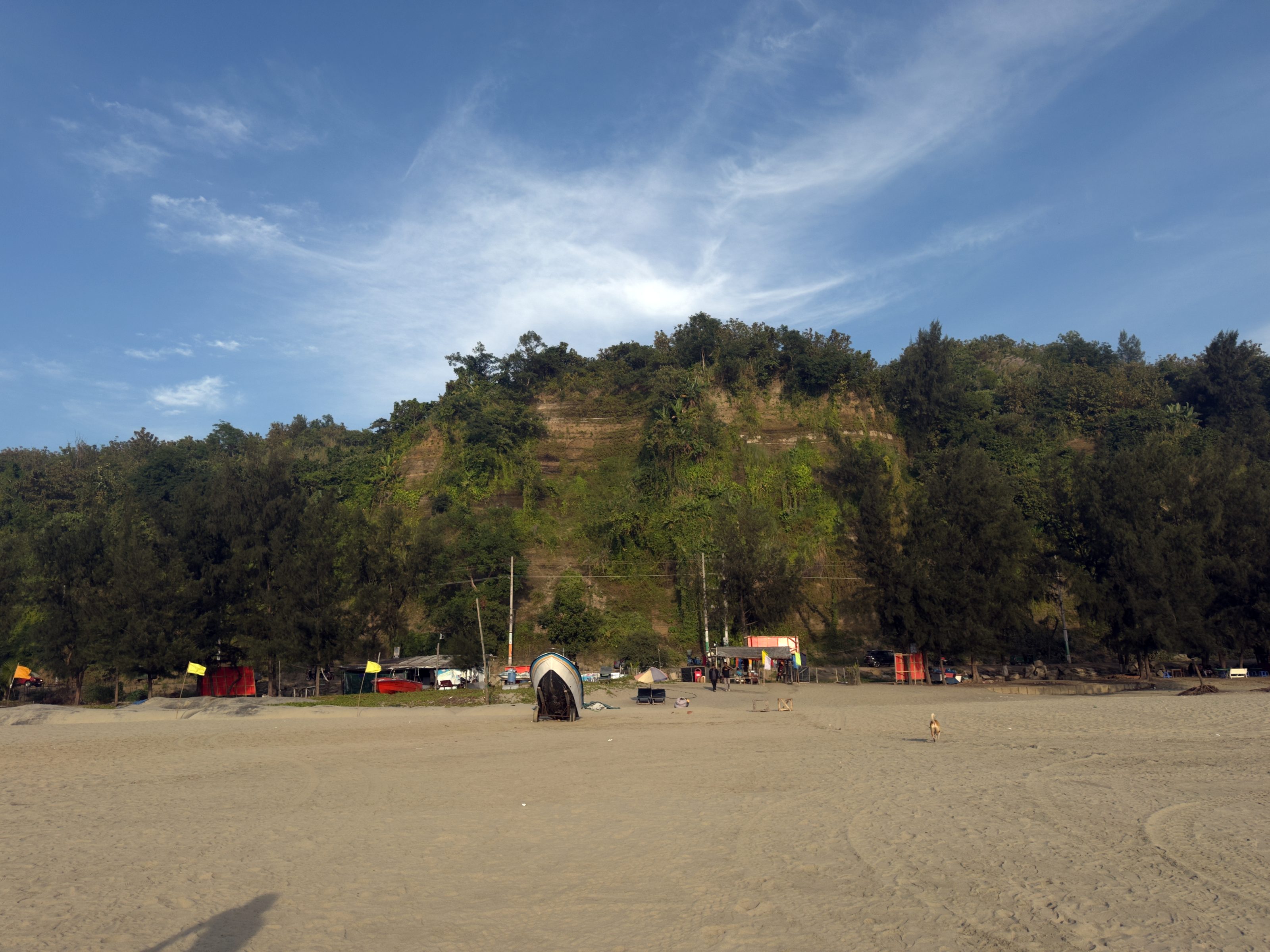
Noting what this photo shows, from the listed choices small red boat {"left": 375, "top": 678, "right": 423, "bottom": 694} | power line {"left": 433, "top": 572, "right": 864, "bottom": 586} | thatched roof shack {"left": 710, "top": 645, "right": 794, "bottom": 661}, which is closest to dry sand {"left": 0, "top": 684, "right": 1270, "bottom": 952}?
small red boat {"left": 375, "top": 678, "right": 423, "bottom": 694}

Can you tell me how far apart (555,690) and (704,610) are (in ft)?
79.2

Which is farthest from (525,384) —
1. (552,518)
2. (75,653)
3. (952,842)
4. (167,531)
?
(952,842)

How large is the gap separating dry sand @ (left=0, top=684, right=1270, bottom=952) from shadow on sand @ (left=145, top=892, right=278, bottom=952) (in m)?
0.03

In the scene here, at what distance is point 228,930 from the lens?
6910 mm

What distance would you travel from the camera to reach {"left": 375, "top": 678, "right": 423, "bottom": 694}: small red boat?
40.3m

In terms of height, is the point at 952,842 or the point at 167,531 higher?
the point at 167,531

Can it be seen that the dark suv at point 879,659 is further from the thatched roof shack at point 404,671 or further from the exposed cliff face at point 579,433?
the exposed cliff face at point 579,433

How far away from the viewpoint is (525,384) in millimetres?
72375

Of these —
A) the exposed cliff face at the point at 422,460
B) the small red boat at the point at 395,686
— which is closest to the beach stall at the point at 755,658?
the small red boat at the point at 395,686

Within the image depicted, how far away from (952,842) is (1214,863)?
2.66 m

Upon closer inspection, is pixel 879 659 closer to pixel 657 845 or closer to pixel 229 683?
pixel 229 683

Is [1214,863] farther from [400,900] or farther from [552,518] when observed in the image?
[552,518]

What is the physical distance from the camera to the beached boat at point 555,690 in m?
25.6

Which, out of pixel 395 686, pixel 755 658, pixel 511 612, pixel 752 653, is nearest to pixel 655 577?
pixel 755 658
